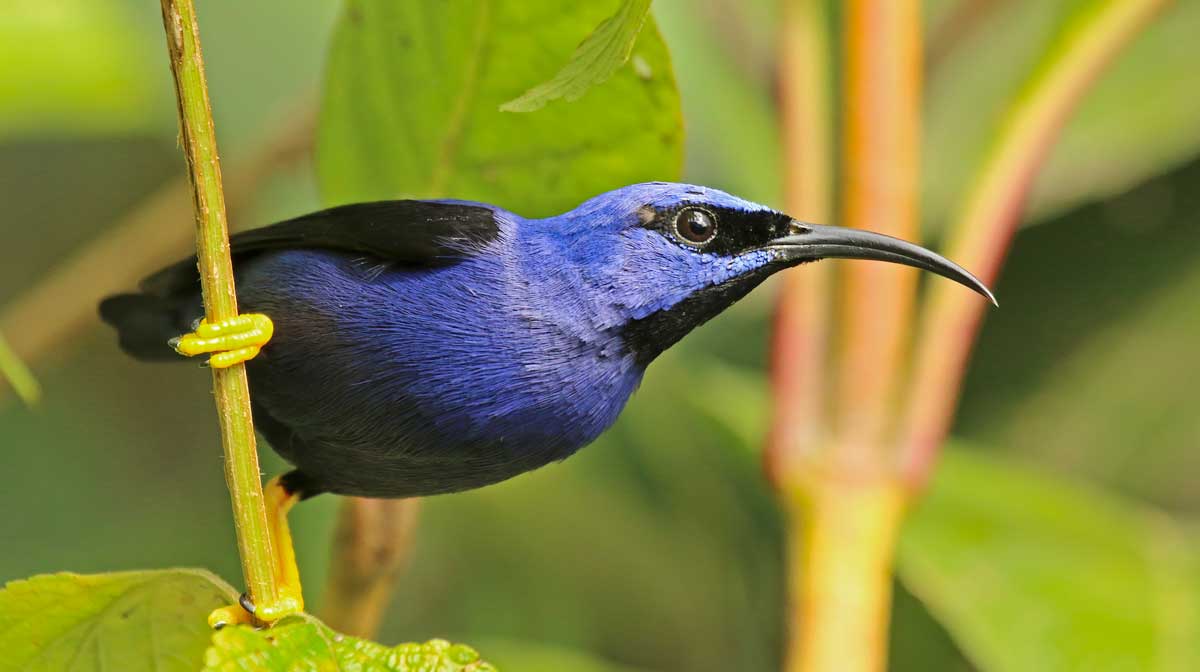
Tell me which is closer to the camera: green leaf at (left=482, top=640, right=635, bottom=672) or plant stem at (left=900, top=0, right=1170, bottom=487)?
plant stem at (left=900, top=0, right=1170, bottom=487)

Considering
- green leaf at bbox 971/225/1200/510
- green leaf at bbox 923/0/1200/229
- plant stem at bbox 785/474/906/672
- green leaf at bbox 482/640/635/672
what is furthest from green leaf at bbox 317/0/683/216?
green leaf at bbox 971/225/1200/510

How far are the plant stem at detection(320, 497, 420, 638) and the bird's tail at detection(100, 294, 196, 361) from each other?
43 centimetres

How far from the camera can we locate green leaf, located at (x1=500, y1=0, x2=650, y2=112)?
1213 millimetres

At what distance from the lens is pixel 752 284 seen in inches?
76.0

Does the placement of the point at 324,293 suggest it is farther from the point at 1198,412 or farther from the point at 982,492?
the point at 1198,412

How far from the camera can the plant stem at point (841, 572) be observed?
223 centimetres

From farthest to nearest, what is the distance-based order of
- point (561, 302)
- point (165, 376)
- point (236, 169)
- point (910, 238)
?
point (165, 376) → point (236, 169) → point (910, 238) → point (561, 302)

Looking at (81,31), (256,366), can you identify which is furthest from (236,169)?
(256,366)

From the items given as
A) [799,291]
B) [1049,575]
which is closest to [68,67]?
[799,291]

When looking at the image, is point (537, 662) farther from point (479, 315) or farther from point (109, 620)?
point (109, 620)

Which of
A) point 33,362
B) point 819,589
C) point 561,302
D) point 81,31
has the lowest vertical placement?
point 819,589

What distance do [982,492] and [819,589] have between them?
0.93 meters

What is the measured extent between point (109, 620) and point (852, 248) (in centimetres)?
115

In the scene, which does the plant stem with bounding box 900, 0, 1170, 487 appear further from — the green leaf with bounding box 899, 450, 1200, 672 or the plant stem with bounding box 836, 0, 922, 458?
the green leaf with bounding box 899, 450, 1200, 672
